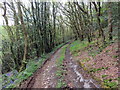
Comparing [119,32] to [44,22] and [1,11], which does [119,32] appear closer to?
[1,11]

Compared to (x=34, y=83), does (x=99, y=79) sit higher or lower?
higher

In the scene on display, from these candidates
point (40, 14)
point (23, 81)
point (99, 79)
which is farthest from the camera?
point (40, 14)

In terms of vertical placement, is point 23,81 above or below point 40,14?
below

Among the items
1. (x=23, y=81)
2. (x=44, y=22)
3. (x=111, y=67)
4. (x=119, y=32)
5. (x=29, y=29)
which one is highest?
(x=44, y=22)

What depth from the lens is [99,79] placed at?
605 centimetres

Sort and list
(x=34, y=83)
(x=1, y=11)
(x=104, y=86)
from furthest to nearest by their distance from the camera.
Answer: (x=1, y=11) → (x=34, y=83) → (x=104, y=86)

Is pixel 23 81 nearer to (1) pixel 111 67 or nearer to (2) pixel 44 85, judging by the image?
(2) pixel 44 85

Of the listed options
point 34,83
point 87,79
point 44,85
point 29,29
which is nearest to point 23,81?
point 34,83

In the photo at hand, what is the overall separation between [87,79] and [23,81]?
183 inches

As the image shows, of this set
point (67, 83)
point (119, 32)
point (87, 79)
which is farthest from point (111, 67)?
point (67, 83)

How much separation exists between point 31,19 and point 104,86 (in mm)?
14884

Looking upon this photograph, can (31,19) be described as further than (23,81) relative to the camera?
Yes

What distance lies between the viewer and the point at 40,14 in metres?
18.6

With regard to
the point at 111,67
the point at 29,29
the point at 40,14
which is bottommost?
the point at 111,67
